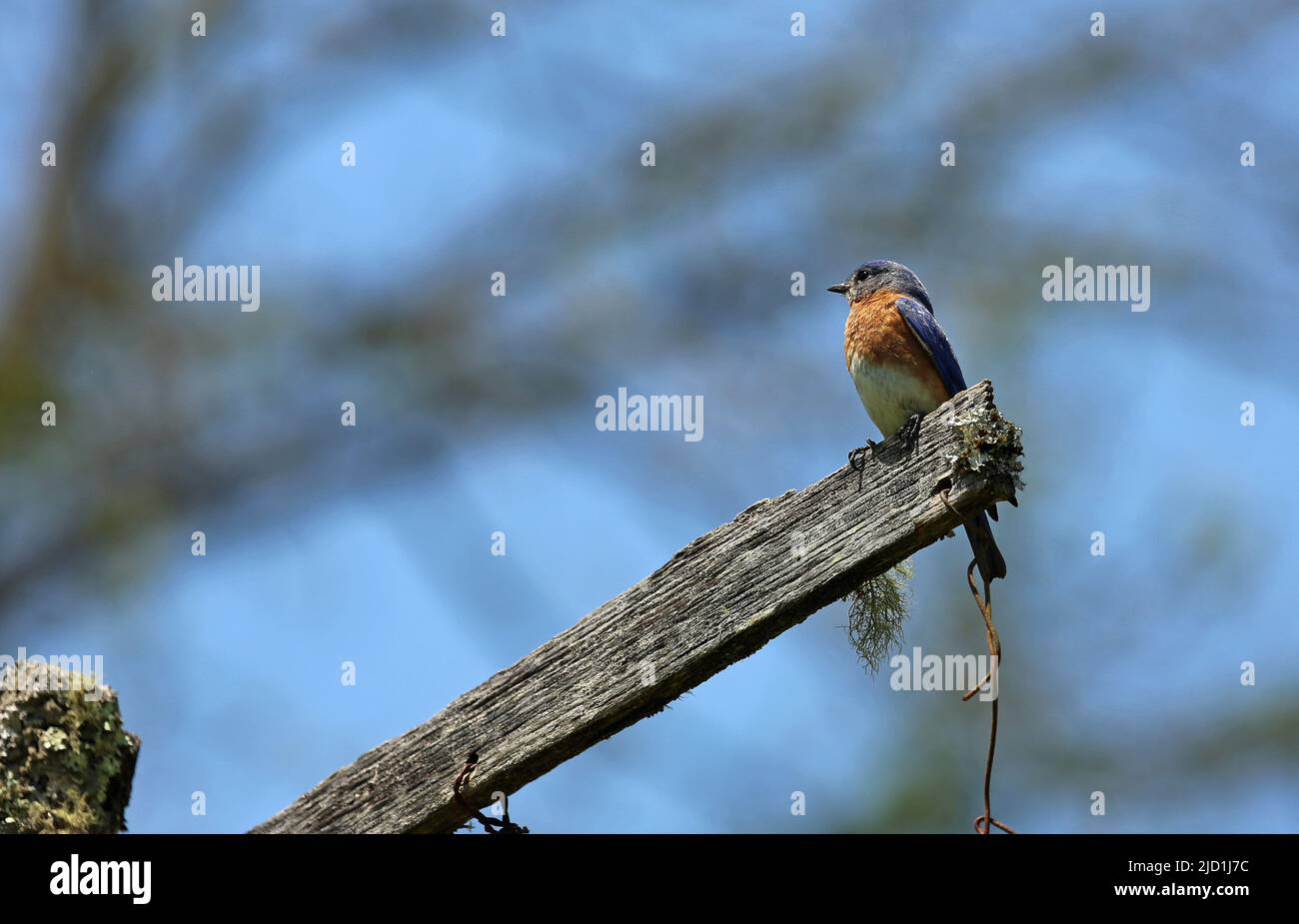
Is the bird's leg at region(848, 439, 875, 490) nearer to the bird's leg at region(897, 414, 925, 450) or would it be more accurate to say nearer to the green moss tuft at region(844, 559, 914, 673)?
the bird's leg at region(897, 414, 925, 450)

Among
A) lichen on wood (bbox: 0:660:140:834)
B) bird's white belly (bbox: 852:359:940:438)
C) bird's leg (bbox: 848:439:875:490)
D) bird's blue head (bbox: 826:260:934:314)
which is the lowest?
lichen on wood (bbox: 0:660:140:834)

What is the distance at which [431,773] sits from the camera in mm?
3195

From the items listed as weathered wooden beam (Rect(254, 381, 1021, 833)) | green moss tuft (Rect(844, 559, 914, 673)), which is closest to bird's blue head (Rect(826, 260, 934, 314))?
green moss tuft (Rect(844, 559, 914, 673))

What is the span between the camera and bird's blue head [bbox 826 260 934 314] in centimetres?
665

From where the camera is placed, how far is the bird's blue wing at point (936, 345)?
576 centimetres

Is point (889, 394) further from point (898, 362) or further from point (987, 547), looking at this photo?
point (987, 547)

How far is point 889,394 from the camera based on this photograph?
578 centimetres

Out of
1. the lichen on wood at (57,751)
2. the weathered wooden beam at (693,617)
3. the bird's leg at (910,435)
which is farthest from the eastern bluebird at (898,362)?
the lichen on wood at (57,751)

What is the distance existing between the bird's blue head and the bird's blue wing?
1.40 feet

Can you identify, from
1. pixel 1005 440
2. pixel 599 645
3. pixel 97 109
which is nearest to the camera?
pixel 1005 440

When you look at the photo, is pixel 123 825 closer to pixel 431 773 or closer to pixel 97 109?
pixel 431 773

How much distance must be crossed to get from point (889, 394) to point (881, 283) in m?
1.21
